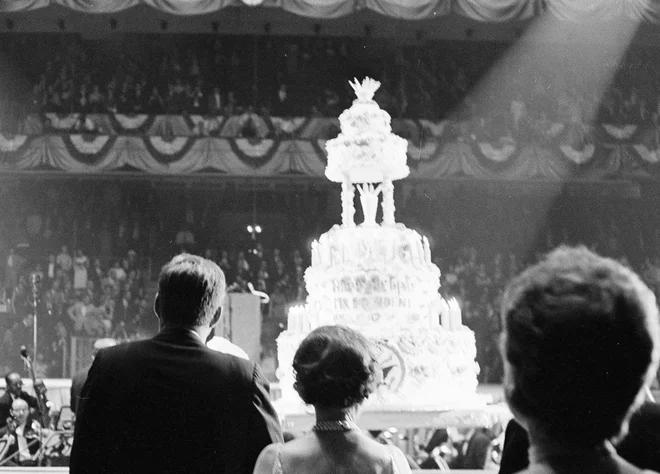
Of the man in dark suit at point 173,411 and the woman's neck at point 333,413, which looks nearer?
the woman's neck at point 333,413

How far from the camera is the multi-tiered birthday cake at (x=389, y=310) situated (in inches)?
304

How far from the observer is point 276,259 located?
52.0ft

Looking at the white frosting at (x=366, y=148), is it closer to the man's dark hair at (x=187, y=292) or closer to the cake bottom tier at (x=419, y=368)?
the cake bottom tier at (x=419, y=368)

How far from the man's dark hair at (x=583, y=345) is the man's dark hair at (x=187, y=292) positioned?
1.32 meters

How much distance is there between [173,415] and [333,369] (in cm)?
47

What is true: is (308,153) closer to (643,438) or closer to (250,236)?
(250,236)

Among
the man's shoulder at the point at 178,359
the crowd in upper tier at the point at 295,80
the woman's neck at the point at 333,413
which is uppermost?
the crowd in upper tier at the point at 295,80

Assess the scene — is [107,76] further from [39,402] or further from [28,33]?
[39,402]

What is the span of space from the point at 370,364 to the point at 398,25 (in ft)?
48.7

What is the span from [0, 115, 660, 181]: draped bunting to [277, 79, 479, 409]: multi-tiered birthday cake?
294 inches

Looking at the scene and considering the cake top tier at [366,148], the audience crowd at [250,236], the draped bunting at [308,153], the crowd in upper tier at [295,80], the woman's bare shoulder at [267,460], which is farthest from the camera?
the crowd in upper tier at [295,80]

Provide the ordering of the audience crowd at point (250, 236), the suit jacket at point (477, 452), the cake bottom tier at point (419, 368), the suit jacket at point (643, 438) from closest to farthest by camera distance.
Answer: the suit jacket at point (643, 438), the suit jacket at point (477, 452), the cake bottom tier at point (419, 368), the audience crowd at point (250, 236)

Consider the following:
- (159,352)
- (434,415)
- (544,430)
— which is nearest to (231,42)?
(434,415)

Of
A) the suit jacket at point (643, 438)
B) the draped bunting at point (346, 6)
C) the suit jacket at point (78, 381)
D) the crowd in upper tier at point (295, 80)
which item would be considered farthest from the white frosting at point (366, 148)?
the crowd in upper tier at point (295, 80)
